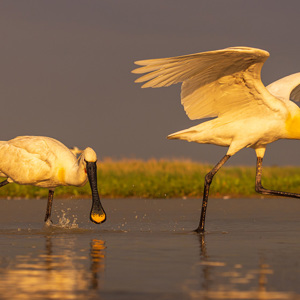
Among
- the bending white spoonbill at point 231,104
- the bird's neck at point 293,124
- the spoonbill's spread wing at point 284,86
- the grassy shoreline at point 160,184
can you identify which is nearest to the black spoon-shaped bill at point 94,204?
the bending white spoonbill at point 231,104

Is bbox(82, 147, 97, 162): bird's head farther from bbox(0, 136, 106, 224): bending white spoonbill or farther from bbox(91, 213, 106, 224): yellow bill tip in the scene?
bbox(91, 213, 106, 224): yellow bill tip

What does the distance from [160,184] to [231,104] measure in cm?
914

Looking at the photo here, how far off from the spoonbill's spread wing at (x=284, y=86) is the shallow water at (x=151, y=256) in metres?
2.05

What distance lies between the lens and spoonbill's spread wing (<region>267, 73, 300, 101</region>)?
1255 cm

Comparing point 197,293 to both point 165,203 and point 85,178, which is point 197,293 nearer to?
point 85,178

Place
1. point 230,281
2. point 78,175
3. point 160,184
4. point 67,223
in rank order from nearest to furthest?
point 230,281 → point 78,175 → point 67,223 → point 160,184

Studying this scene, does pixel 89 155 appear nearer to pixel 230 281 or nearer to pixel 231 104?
pixel 231 104

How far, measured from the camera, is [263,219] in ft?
43.3

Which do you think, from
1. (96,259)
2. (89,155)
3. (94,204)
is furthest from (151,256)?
(89,155)

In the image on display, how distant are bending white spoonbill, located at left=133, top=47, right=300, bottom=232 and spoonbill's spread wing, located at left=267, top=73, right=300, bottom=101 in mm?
16

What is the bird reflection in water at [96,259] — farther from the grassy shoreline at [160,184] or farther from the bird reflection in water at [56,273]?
the grassy shoreline at [160,184]

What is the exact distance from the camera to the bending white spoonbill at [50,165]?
1149 cm

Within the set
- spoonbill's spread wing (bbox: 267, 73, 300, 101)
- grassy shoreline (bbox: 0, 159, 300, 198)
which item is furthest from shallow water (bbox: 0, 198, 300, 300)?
grassy shoreline (bbox: 0, 159, 300, 198)

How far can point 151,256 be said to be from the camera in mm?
7938
